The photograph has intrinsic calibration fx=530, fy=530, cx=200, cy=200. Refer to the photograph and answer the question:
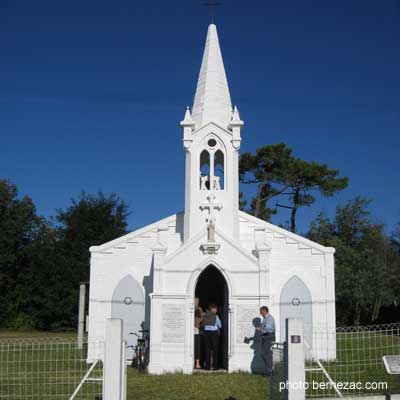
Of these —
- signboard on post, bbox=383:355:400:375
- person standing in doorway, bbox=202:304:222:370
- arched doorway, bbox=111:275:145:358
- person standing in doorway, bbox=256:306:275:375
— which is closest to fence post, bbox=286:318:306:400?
signboard on post, bbox=383:355:400:375

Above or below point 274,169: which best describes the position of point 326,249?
below

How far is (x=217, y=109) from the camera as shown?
19.1 metres

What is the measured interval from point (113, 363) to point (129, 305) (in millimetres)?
9985

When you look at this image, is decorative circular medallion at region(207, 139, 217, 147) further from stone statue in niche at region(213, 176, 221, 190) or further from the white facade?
stone statue in niche at region(213, 176, 221, 190)

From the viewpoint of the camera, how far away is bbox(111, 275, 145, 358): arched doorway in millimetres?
18798

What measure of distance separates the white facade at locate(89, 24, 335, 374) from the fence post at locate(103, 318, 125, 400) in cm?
679

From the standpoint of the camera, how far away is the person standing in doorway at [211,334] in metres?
15.5

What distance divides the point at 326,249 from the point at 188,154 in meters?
6.02

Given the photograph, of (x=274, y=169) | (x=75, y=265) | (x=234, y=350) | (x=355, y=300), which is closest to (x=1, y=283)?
(x=75, y=265)

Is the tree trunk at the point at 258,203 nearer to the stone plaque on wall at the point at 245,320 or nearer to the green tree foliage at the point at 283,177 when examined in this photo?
the green tree foliage at the point at 283,177

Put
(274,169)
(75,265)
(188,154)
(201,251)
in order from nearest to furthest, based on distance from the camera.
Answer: (201,251) → (188,154) → (75,265) → (274,169)

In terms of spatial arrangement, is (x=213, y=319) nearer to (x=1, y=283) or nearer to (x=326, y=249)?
(x=326, y=249)

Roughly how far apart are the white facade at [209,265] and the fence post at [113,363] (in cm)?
679

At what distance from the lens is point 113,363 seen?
9.09m
